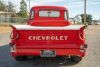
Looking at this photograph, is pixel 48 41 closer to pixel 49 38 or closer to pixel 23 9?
pixel 49 38

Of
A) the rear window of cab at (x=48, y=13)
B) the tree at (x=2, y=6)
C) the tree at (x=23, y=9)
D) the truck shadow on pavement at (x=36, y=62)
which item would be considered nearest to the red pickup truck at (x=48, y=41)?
the truck shadow on pavement at (x=36, y=62)

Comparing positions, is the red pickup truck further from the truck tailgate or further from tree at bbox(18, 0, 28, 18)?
tree at bbox(18, 0, 28, 18)

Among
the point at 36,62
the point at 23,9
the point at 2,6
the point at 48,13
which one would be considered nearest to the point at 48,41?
the point at 36,62

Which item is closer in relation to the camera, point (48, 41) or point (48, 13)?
point (48, 41)

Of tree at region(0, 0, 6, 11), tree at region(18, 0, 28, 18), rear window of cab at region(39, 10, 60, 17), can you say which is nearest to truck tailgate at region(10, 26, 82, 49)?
rear window of cab at region(39, 10, 60, 17)

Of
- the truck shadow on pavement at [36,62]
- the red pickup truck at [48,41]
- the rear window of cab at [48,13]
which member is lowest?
the truck shadow on pavement at [36,62]

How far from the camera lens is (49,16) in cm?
1314

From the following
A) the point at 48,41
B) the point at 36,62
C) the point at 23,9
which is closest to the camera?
the point at 48,41

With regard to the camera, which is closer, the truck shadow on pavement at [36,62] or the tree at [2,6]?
the truck shadow on pavement at [36,62]

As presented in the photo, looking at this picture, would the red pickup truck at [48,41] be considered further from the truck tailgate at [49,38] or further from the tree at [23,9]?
the tree at [23,9]

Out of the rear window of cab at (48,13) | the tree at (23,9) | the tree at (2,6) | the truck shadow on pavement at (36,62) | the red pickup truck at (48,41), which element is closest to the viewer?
Answer: the red pickup truck at (48,41)

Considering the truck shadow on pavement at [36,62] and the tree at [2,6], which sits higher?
the tree at [2,6]

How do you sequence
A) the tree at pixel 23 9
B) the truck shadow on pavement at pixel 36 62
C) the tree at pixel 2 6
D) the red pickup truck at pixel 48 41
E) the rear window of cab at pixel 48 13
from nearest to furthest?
the red pickup truck at pixel 48 41 < the truck shadow on pavement at pixel 36 62 < the rear window of cab at pixel 48 13 < the tree at pixel 23 9 < the tree at pixel 2 6

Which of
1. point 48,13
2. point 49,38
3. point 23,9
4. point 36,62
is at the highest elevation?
point 48,13
